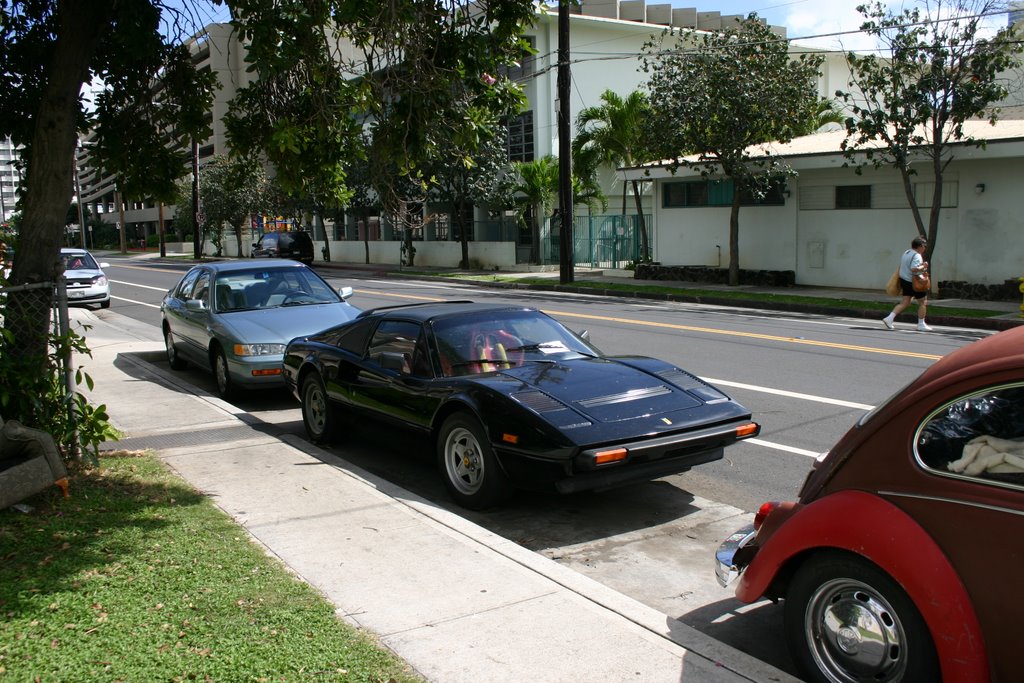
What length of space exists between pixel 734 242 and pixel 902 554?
2230cm

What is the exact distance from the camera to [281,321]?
36.4 ft

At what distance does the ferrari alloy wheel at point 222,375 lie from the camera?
10.8 m

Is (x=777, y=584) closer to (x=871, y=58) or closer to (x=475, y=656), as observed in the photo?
(x=475, y=656)

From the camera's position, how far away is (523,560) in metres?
5.16

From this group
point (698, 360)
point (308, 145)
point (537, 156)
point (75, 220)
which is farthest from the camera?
point (75, 220)

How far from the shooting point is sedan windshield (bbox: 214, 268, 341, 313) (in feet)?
38.5

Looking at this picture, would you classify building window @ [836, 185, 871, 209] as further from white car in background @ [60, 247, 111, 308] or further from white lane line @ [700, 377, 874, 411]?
white car in background @ [60, 247, 111, 308]

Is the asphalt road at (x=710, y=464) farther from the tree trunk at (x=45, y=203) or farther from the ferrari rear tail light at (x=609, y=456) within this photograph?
the tree trunk at (x=45, y=203)

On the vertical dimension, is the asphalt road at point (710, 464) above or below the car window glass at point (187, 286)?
below

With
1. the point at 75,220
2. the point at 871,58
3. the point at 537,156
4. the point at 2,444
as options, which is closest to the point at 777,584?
the point at 2,444

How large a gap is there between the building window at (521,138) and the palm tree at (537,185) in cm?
242

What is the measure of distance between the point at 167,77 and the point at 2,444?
438cm

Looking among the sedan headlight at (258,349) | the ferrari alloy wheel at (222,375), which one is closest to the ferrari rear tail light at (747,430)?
the sedan headlight at (258,349)

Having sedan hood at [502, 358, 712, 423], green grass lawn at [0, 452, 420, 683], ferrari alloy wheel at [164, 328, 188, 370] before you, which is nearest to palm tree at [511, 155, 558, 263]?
ferrari alloy wheel at [164, 328, 188, 370]
